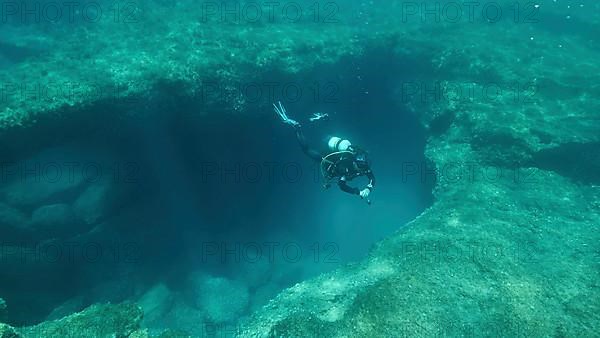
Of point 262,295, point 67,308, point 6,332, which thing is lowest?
point 262,295

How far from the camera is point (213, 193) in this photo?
49.3 ft

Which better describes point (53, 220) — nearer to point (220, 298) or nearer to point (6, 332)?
point (220, 298)

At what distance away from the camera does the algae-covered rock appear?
624cm

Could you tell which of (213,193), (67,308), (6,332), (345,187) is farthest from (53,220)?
(345,187)

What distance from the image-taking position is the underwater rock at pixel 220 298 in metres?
13.5

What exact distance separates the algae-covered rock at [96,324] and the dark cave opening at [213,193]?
3895 mm

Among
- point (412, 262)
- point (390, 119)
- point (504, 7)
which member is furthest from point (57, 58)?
point (504, 7)

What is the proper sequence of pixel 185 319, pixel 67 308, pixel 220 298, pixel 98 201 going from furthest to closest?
1. pixel 220 298
2. pixel 185 319
3. pixel 98 201
4. pixel 67 308

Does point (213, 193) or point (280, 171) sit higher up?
point (280, 171)

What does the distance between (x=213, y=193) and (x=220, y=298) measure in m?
3.93

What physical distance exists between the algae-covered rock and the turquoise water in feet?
0.17

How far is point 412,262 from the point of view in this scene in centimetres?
743

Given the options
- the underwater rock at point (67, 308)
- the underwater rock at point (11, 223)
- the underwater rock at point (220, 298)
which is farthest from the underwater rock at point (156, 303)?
the underwater rock at point (11, 223)

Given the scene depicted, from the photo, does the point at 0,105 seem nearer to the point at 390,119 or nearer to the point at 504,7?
the point at 390,119
